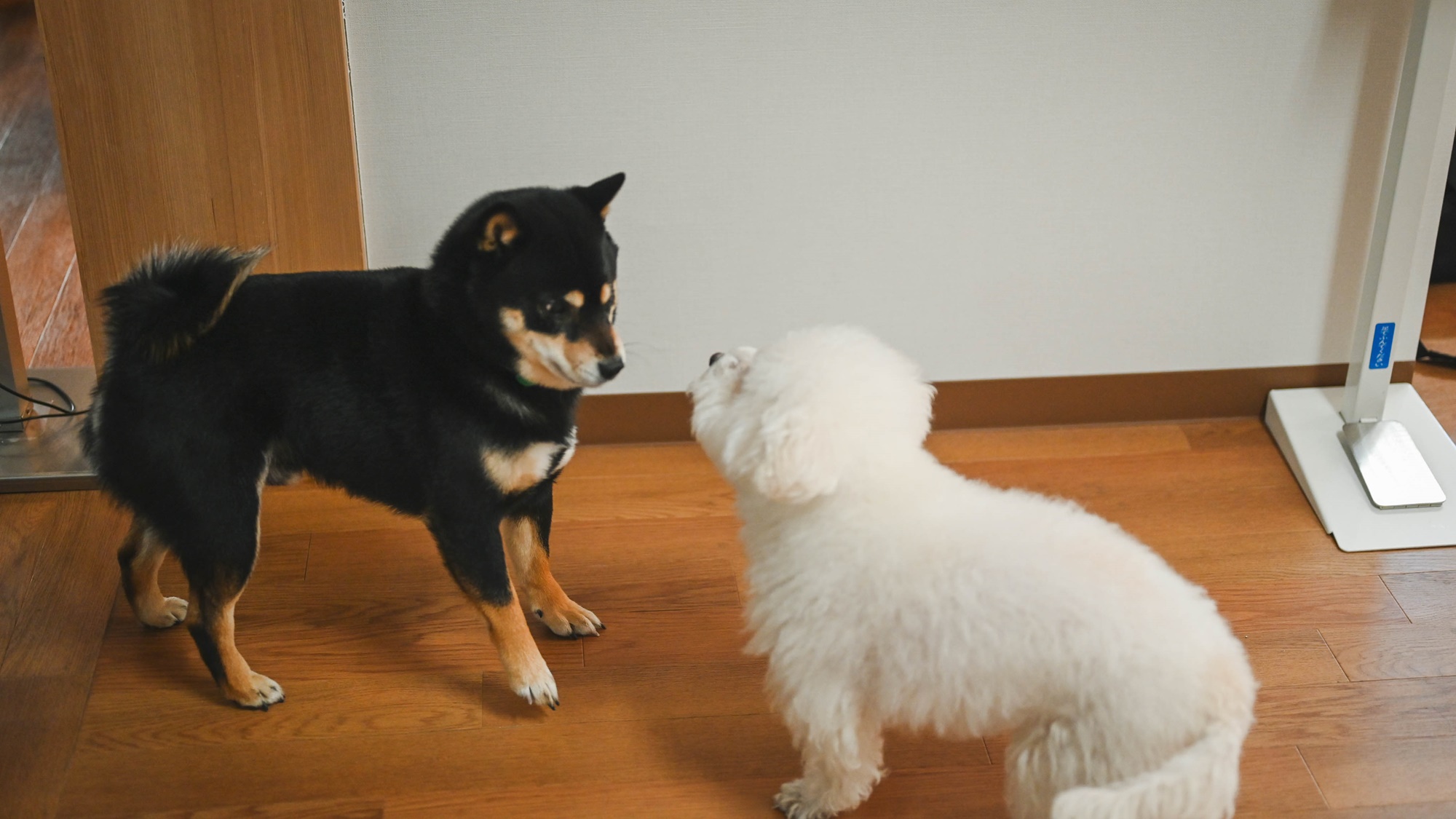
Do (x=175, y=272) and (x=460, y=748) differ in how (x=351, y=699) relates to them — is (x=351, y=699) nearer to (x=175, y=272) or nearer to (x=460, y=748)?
(x=460, y=748)

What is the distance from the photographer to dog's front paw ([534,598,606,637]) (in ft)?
6.53

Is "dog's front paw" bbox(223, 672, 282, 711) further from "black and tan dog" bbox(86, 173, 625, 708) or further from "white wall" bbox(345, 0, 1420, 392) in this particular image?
"white wall" bbox(345, 0, 1420, 392)

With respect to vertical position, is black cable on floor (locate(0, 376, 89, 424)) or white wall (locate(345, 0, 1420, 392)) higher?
white wall (locate(345, 0, 1420, 392))

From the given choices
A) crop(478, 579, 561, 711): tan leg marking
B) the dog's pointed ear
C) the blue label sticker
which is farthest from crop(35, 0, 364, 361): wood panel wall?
the blue label sticker

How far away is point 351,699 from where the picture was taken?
1875 mm

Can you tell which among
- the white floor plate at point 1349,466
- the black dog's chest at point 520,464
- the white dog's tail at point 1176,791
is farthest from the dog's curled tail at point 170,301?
the white floor plate at point 1349,466

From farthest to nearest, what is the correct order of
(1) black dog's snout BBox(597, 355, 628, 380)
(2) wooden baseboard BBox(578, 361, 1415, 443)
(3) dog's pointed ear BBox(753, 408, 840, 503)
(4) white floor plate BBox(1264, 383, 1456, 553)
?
(2) wooden baseboard BBox(578, 361, 1415, 443) < (4) white floor plate BBox(1264, 383, 1456, 553) < (1) black dog's snout BBox(597, 355, 628, 380) < (3) dog's pointed ear BBox(753, 408, 840, 503)

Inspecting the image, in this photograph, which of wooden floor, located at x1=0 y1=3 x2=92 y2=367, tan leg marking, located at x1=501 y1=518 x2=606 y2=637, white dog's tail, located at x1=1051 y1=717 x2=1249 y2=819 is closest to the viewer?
white dog's tail, located at x1=1051 y1=717 x2=1249 y2=819

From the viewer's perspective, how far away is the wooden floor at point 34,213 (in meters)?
2.84

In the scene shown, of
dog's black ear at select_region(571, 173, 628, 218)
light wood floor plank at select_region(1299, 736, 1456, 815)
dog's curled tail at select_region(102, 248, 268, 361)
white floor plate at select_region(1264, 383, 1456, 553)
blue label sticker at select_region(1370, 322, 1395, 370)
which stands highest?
dog's black ear at select_region(571, 173, 628, 218)

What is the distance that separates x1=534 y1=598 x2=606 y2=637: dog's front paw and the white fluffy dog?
55cm

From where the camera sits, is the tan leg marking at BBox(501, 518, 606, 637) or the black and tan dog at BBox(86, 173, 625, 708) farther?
the tan leg marking at BBox(501, 518, 606, 637)

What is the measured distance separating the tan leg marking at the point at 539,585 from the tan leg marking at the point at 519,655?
15 cm

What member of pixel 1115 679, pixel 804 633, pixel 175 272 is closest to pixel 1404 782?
pixel 1115 679
